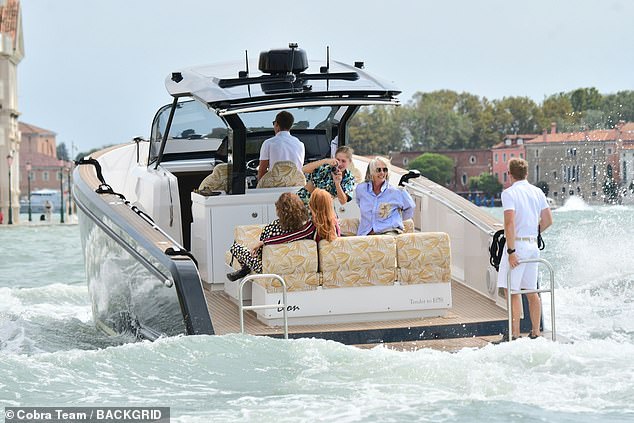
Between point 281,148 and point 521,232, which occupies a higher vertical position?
point 281,148

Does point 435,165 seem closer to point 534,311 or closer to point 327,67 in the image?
point 327,67

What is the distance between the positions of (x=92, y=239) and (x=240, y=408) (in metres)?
3.38

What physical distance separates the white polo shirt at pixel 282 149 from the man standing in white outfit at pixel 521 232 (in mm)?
1951

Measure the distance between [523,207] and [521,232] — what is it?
153 millimetres

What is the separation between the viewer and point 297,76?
27.7 feet

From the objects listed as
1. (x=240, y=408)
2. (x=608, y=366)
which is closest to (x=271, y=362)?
(x=240, y=408)

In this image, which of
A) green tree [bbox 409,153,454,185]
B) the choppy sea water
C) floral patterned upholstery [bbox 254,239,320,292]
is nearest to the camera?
the choppy sea water

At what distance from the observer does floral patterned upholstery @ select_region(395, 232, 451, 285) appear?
7352 mm

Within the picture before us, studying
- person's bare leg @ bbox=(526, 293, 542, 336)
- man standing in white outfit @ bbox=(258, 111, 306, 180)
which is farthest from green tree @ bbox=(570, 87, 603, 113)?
person's bare leg @ bbox=(526, 293, 542, 336)

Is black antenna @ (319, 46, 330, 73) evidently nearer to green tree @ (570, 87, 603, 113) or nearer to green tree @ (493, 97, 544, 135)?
green tree @ (570, 87, 603, 113)

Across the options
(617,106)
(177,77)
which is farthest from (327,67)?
(617,106)

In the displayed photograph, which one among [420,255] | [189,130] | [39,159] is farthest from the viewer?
[39,159]

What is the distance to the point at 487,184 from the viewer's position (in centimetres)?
11956

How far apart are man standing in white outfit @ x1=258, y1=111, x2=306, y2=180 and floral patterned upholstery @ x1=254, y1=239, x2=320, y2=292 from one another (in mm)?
1673
